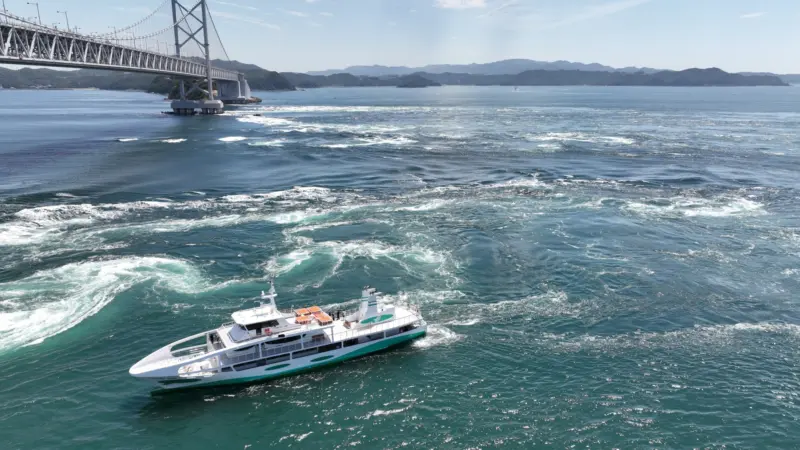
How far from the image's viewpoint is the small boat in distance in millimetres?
41688

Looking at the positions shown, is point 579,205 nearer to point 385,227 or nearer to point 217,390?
point 385,227

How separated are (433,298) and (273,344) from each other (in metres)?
18.9

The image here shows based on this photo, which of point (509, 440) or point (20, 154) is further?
point (20, 154)

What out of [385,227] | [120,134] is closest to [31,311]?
[385,227]

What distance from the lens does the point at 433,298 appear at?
56.2 m

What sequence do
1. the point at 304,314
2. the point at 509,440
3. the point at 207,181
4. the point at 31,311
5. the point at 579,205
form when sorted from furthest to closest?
the point at 207,181 < the point at 579,205 < the point at 31,311 < the point at 304,314 < the point at 509,440

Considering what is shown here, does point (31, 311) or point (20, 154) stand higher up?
point (20, 154)

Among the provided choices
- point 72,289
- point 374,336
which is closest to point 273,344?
point 374,336

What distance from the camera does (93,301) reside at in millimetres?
55188

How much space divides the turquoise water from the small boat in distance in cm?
125

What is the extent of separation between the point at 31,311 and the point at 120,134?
513 feet

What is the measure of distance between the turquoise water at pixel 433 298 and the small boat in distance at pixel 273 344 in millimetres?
1246

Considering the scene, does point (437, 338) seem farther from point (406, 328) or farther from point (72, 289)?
point (72, 289)

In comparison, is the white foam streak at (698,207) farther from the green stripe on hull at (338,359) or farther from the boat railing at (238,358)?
the boat railing at (238,358)
